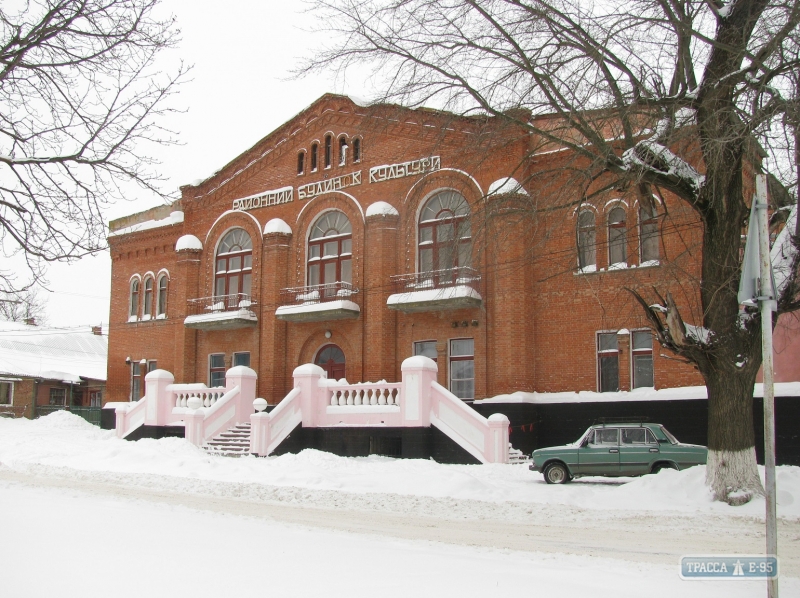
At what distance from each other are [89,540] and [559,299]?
17299mm

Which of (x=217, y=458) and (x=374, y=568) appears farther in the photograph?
(x=217, y=458)

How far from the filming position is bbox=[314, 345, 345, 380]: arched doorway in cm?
2791

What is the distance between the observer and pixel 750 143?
37.8 ft

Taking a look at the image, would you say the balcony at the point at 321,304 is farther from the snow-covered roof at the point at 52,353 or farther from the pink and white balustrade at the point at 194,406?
the snow-covered roof at the point at 52,353

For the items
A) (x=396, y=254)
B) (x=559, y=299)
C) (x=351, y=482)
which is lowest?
(x=351, y=482)

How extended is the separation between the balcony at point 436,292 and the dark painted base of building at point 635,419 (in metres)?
3.24

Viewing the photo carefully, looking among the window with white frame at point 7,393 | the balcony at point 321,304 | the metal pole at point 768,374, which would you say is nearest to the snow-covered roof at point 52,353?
the window with white frame at point 7,393

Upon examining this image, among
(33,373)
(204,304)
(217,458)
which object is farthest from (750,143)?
(33,373)

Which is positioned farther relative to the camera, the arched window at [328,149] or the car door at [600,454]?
the arched window at [328,149]

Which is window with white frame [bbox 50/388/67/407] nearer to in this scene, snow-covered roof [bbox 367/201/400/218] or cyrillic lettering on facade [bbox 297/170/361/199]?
cyrillic lettering on facade [bbox 297/170/361/199]

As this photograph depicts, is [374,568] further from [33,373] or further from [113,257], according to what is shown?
[33,373]

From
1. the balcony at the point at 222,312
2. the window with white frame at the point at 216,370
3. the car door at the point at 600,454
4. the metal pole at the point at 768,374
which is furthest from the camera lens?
the window with white frame at the point at 216,370

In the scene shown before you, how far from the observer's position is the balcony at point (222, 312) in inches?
1150

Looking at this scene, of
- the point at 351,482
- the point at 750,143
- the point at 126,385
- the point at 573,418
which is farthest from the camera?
the point at 126,385
